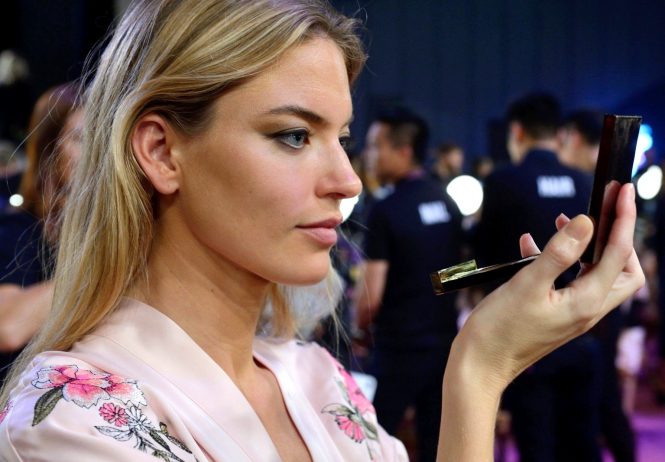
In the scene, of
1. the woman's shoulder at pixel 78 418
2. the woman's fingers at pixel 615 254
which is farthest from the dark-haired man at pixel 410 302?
the woman's fingers at pixel 615 254

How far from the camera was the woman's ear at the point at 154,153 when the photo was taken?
112 cm

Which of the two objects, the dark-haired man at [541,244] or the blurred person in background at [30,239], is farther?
the dark-haired man at [541,244]

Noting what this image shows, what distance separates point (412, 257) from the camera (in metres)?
3.46

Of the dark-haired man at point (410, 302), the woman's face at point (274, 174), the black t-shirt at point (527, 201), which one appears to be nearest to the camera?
the woman's face at point (274, 174)

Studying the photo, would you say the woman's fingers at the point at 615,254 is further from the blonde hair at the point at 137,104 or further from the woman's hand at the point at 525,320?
the blonde hair at the point at 137,104

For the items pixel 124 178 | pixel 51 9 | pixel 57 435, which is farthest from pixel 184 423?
pixel 51 9

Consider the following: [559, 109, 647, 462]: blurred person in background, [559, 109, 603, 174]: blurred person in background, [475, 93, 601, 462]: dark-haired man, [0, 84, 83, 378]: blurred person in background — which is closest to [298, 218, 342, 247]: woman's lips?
[0, 84, 83, 378]: blurred person in background

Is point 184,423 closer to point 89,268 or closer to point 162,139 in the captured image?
Result: point 89,268

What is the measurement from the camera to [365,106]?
30.8 ft

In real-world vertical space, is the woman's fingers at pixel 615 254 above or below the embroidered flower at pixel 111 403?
above

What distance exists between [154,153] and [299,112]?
0.62ft

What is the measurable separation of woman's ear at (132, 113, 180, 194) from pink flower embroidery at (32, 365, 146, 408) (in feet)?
0.77

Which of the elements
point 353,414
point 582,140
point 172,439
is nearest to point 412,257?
point 582,140

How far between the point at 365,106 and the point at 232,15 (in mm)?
8369
